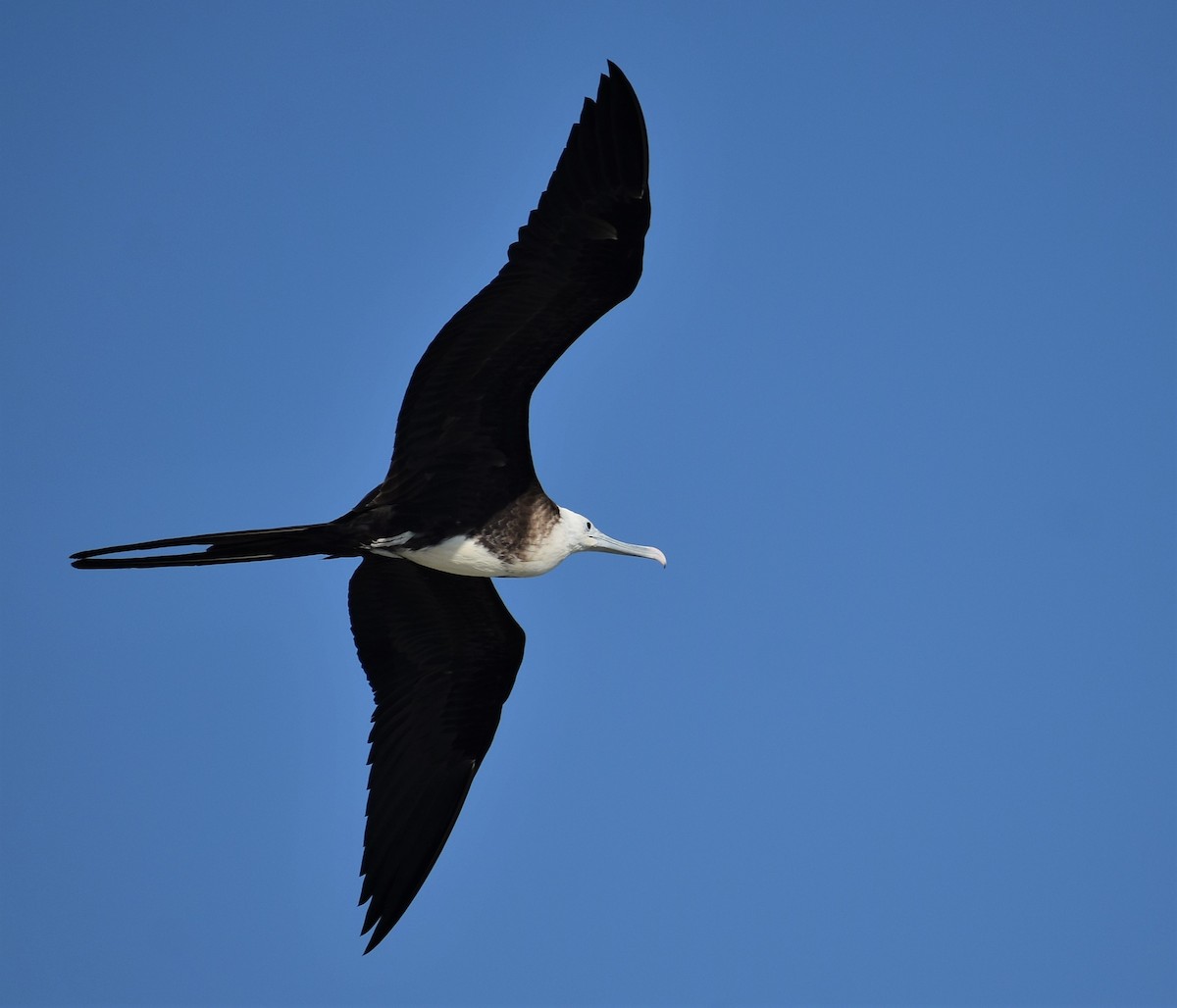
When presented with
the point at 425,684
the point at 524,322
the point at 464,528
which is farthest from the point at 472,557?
the point at 524,322

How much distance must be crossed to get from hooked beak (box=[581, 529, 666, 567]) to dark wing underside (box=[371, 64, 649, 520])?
1.90 feet

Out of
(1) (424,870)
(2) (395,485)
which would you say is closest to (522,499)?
(2) (395,485)

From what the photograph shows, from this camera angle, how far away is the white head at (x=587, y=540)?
792 centimetres

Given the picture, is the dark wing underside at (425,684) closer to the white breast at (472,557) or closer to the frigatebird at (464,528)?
the frigatebird at (464,528)

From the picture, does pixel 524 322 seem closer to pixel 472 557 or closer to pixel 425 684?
pixel 472 557

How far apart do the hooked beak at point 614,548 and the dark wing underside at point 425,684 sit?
0.55m

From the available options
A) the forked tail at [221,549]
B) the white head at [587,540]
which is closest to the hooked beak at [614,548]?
the white head at [587,540]

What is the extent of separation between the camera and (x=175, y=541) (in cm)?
695

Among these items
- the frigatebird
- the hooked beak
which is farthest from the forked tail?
the hooked beak

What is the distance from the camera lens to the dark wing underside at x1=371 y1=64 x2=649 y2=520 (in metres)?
6.83

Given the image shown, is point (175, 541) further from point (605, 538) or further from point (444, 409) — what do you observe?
point (605, 538)

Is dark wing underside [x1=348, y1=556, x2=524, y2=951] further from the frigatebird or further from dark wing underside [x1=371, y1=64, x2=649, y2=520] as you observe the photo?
dark wing underside [x1=371, y1=64, x2=649, y2=520]

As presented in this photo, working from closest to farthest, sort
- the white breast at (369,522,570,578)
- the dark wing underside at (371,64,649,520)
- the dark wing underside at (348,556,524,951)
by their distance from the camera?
1. the dark wing underside at (371,64,649,520)
2. the white breast at (369,522,570,578)
3. the dark wing underside at (348,556,524,951)

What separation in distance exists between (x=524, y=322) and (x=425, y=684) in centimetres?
212
